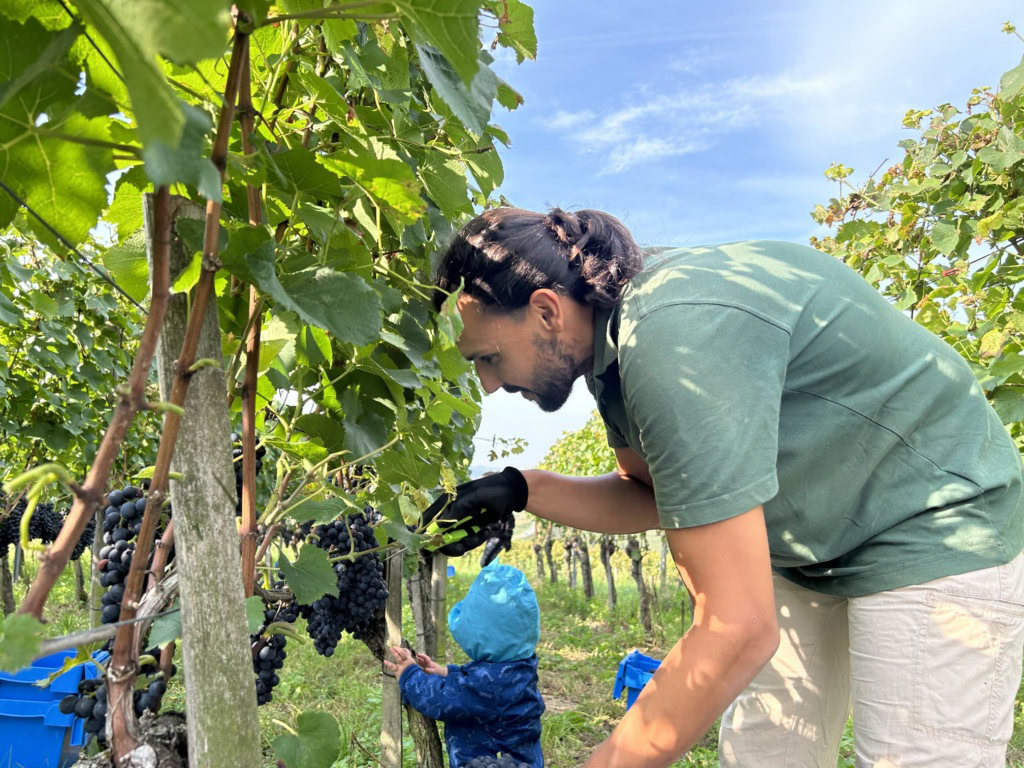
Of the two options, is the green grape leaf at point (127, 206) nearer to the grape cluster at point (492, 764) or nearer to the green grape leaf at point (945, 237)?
the grape cluster at point (492, 764)

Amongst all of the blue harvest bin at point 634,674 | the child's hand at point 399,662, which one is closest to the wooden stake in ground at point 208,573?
the child's hand at point 399,662

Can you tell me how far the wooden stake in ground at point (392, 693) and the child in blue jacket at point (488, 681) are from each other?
0.44ft

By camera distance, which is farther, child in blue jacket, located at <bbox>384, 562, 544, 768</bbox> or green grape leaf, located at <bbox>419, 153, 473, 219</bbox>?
child in blue jacket, located at <bbox>384, 562, 544, 768</bbox>

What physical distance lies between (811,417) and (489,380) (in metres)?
0.69

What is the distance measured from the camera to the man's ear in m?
1.54

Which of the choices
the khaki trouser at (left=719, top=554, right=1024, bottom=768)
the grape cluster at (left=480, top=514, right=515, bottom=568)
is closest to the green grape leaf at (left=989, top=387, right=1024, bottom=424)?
the khaki trouser at (left=719, top=554, right=1024, bottom=768)

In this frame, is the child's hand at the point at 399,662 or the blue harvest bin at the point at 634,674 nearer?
the child's hand at the point at 399,662

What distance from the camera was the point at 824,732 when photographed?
1.93m

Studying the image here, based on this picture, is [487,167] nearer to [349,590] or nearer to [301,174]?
[301,174]

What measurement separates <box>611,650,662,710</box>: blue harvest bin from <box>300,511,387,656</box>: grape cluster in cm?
254

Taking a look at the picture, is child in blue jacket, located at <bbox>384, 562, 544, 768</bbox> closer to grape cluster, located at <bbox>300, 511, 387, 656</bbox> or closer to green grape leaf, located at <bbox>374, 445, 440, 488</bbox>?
grape cluster, located at <bbox>300, 511, 387, 656</bbox>

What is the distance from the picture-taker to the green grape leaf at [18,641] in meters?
0.50

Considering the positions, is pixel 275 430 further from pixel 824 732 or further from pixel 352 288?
pixel 824 732

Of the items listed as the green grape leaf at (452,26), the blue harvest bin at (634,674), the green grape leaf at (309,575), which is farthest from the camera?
the blue harvest bin at (634,674)
